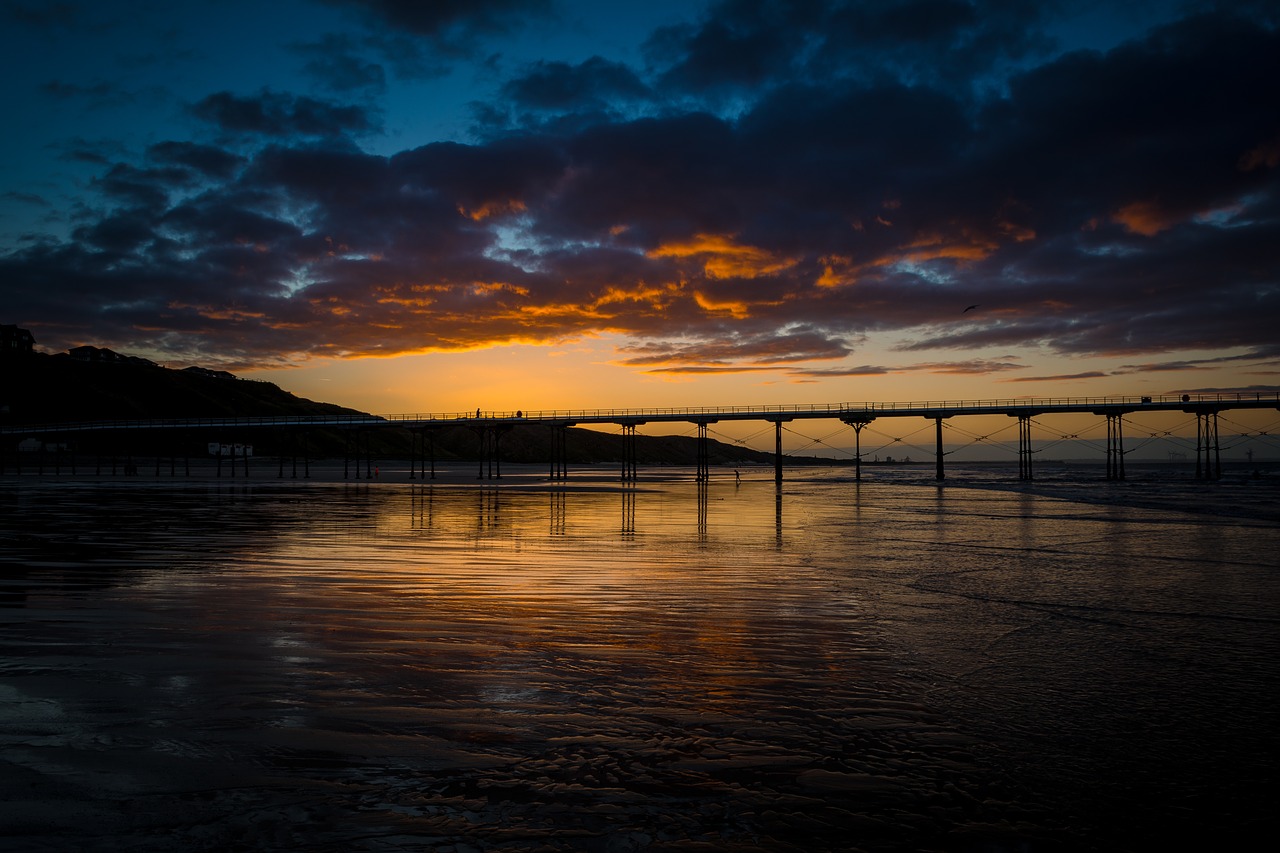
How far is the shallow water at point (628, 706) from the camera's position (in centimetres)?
359

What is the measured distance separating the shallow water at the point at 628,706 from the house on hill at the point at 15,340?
182 m

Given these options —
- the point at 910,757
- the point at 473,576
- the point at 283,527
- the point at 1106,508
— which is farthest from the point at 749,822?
the point at 1106,508

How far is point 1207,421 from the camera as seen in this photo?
6975cm

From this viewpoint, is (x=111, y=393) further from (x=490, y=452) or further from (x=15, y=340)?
(x=490, y=452)

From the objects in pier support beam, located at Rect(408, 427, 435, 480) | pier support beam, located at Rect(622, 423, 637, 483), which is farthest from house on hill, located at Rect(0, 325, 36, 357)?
pier support beam, located at Rect(622, 423, 637, 483)

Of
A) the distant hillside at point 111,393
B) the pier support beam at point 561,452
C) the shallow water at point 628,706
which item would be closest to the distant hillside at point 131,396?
the distant hillside at point 111,393

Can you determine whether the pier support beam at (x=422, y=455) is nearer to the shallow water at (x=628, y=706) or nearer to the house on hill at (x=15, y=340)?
the shallow water at (x=628, y=706)

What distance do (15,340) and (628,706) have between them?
19522cm

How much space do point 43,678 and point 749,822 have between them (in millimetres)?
5657

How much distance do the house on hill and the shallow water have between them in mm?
182486

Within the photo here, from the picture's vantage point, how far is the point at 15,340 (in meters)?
149

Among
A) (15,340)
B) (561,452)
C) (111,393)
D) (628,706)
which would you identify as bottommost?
(628,706)

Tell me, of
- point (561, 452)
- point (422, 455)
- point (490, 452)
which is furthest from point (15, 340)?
point (561, 452)

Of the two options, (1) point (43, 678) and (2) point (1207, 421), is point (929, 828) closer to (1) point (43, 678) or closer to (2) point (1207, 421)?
(1) point (43, 678)
